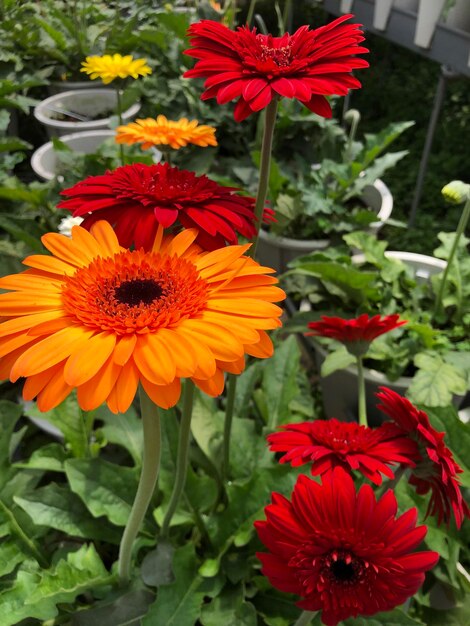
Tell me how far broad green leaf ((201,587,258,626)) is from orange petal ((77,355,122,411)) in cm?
51

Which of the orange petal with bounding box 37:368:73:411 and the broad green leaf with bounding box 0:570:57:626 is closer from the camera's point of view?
the orange petal with bounding box 37:368:73:411

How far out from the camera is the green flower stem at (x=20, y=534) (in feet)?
2.88

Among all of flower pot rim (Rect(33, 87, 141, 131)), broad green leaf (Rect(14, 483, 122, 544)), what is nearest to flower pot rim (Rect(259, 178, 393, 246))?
flower pot rim (Rect(33, 87, 141, 131))

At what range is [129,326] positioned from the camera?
46 centimetres

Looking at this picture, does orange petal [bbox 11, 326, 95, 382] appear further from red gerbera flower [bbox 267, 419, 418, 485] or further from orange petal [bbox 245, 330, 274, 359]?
red gerbera flower [bbox 267, 419, 418, 485]

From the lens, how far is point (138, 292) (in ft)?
1.61

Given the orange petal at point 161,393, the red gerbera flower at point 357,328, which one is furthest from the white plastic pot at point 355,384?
the orange petal at point 161,393

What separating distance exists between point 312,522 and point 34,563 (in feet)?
1.63

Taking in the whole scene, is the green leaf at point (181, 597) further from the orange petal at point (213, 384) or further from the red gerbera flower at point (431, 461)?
the orange petal at point (213, 384)

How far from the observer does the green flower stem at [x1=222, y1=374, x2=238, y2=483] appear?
785 millimetres

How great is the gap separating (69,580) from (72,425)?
0.96 ft

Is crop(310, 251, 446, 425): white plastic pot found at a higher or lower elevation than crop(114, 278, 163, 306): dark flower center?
lower

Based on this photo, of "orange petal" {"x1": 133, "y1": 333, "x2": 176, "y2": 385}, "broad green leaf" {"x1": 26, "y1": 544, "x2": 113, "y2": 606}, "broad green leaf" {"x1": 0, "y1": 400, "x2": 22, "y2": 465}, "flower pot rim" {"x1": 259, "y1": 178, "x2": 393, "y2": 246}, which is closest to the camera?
"orange petal" {"x1": 133, "y1": 333, "x2": 176, "y2": 385}

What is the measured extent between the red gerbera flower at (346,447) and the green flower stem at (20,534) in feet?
1.45
